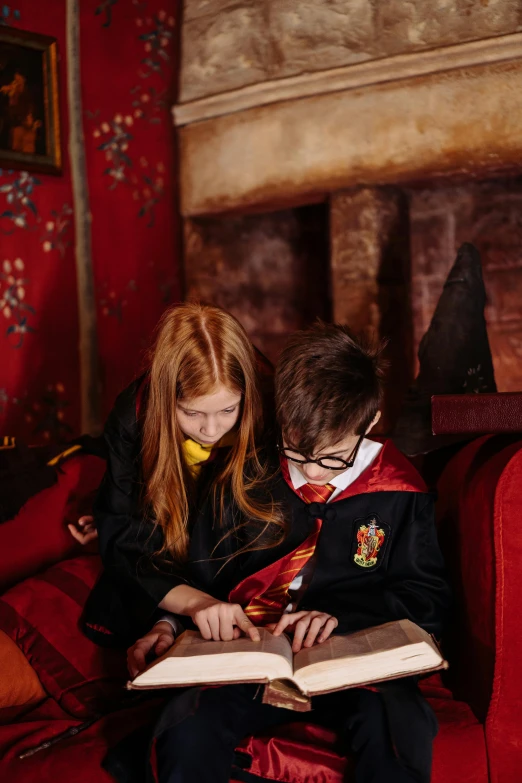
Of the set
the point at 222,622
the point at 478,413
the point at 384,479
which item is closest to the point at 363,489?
the point at 384,479

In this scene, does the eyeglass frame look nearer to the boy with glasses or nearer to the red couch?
the boy with glasses

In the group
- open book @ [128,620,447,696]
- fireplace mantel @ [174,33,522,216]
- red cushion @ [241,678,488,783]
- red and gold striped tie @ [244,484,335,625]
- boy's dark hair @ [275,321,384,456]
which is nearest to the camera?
open book @ [128,620,447,696]

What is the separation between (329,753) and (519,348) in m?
1.47

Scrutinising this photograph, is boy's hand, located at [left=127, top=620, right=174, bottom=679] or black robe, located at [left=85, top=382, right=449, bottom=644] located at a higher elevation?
black robe, located at [left=85, top=382, right=449, bottom=644]

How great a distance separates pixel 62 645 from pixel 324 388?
0.81 m

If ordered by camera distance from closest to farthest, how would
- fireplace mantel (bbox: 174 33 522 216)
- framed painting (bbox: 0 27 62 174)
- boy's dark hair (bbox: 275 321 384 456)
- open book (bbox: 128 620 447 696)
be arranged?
open book (bbox: 128 620 447 696) → boy's dark hair (bbox: 275 321 384 456) → fireplace mantel (bbox: 174 33 522 216) → framed painting (bbox: 0 27 62 174)

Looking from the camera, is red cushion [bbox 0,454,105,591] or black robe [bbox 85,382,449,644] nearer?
black robe [bbox 85,382,449,644]

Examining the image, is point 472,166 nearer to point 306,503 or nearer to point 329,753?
point 306,503

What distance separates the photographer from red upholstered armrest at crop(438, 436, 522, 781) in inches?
51.4

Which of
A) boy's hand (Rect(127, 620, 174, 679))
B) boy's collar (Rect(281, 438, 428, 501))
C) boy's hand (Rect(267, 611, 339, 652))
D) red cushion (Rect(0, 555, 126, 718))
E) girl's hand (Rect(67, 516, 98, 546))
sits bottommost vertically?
red cushion (Rect(0, 555, 126, 718))

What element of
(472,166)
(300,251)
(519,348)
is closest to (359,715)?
(519,348)

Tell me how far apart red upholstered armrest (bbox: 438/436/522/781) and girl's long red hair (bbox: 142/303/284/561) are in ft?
1.26

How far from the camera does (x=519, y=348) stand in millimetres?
2318

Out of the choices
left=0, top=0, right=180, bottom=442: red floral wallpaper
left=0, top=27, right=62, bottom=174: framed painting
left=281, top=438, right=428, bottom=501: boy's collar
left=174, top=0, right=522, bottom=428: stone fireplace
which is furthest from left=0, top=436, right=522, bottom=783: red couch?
left=0, top=27, right=62, bottom=174: framed painting
